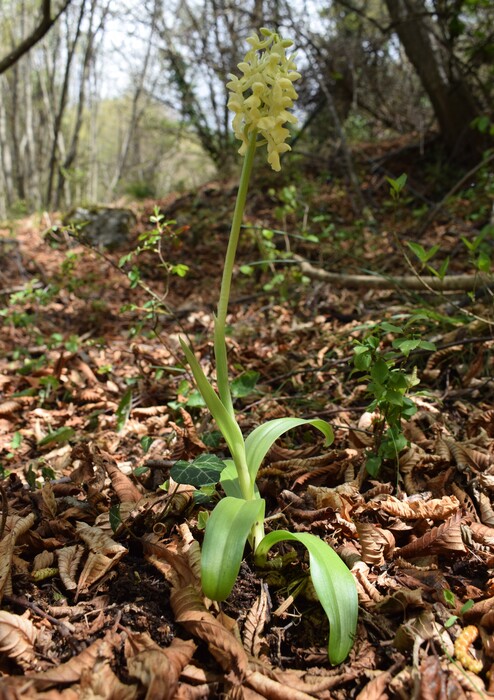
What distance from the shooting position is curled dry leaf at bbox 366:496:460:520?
1398mm

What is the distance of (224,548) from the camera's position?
3.43 feet

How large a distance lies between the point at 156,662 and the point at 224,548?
25 centimetres

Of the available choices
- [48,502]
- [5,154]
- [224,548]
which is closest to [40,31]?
[48,502]

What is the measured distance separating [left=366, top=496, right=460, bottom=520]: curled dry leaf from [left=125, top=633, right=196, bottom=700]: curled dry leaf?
2.27 feet

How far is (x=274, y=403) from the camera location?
7.37 ft

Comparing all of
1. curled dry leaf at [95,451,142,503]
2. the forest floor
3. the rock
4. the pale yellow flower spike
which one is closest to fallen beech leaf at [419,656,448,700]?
the forest floor

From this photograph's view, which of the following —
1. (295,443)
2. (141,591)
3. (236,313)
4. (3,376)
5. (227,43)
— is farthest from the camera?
(227,43)

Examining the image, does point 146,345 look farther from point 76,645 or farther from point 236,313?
point 76,645

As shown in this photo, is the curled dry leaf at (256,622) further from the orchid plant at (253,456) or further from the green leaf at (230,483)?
the green leaf at (230,483)

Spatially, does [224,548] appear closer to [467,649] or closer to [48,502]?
[467,649]

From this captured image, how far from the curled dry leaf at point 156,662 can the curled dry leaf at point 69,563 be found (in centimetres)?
28

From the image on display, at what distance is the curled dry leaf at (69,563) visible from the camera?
48.6 inches

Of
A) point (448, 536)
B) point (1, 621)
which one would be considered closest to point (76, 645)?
point (1, 621)

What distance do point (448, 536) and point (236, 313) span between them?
2.89 m
